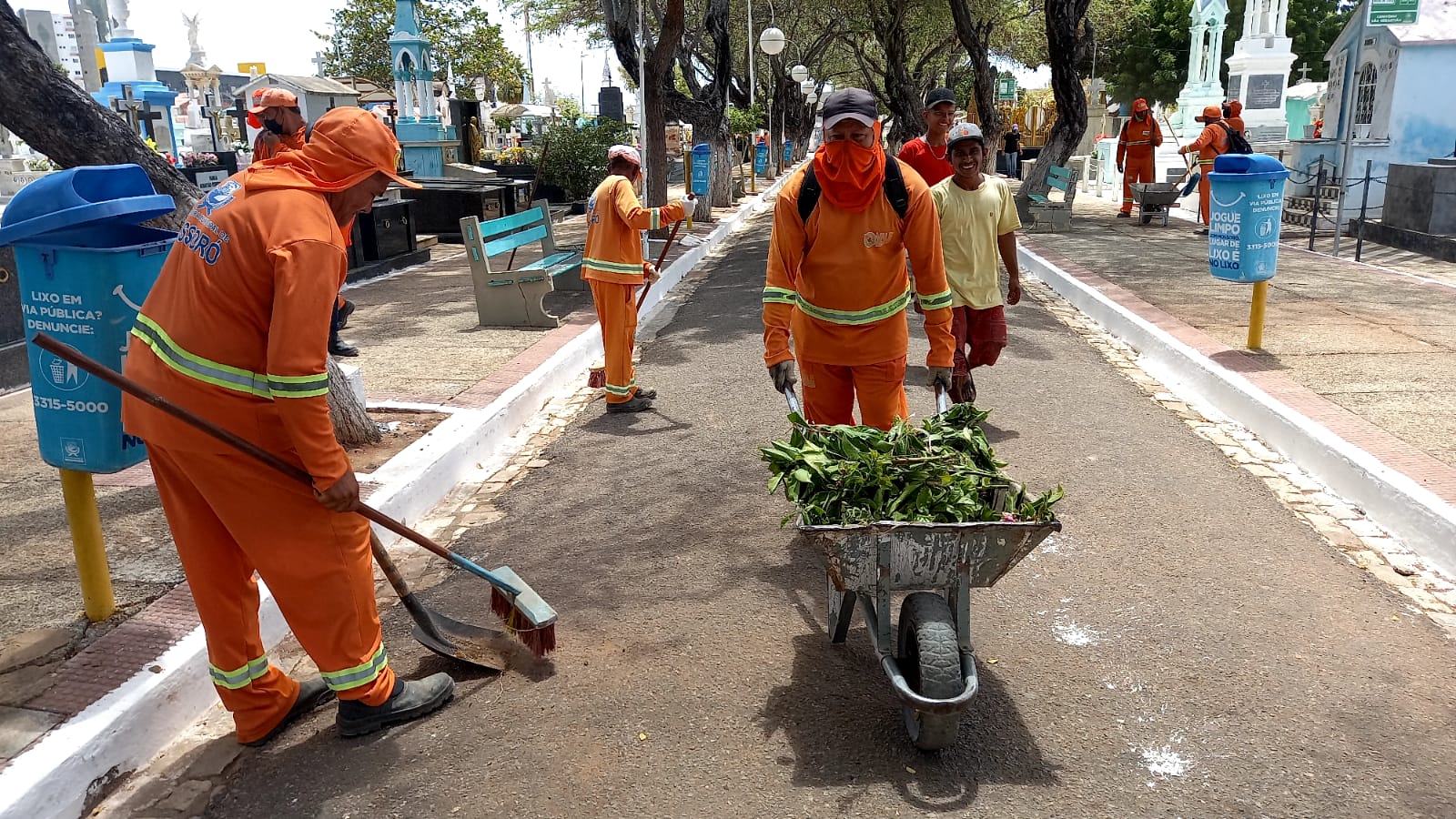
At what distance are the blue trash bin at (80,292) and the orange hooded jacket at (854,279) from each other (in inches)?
84.5

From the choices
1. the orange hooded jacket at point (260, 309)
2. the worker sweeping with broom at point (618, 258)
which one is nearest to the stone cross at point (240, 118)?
the worker sweeping with broom at point (618, 258)

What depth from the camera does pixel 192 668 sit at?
348 centimetres

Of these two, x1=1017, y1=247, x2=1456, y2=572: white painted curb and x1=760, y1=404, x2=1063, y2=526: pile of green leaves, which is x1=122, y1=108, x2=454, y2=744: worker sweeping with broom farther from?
x1=1017, y1=247, x2=1456, y2=572: white painted curb

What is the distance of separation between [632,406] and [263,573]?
13.8 ft

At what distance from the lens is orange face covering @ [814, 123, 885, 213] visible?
3.86 meters

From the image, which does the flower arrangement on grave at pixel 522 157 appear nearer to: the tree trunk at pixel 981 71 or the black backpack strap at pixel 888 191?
the tree trunk at pixel 981 71

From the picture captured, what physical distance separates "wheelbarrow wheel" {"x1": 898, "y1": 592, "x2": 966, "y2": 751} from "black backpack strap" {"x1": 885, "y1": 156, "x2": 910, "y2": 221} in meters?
1.52

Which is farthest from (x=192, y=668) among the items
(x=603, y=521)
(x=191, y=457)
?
(x=603, y=521)

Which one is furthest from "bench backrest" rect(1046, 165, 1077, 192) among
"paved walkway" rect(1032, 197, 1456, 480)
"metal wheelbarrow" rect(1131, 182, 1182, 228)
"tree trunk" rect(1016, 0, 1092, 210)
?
"paved walkway" rect(1032, 197, 1456, 480)

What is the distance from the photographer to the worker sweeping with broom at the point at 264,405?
2785 millimetres

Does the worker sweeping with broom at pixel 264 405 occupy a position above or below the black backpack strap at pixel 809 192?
below

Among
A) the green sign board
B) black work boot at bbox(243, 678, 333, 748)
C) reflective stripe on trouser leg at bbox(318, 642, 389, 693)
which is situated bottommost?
black work boot at bbox(243, 678, 333, 748)

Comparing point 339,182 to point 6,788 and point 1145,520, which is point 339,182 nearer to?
point 6,788

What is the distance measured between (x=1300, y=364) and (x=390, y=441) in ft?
19.5
